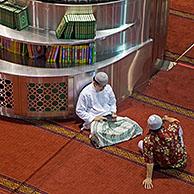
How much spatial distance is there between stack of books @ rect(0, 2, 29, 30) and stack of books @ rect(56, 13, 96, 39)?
0.99ft

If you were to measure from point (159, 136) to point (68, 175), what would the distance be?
727 millimetres

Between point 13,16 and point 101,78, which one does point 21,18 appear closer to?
point 13,16

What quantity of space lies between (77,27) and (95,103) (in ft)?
2.05

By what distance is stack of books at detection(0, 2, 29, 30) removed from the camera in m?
5.00

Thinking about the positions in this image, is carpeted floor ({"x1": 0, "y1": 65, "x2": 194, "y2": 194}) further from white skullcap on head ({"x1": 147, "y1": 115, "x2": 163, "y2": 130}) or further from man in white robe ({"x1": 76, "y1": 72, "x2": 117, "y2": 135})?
white skullcap on head ({"x1": 147, "y1": 115, "x2": 163, "y2": 130})

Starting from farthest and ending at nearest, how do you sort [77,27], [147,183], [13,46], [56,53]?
1. [13,46]
2. [56,53]
3. [77,27]
4. [147,183]

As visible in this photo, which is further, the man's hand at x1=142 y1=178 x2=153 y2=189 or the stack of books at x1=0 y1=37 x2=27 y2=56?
the stack of books at x1=0 y1=37 x2=27 y2=56

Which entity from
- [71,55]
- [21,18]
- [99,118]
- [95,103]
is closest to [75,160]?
[99,118]

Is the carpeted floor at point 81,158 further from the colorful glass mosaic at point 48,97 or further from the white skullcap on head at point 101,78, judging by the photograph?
the white skullcap on head at point 101,78

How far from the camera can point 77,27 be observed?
16.2ft

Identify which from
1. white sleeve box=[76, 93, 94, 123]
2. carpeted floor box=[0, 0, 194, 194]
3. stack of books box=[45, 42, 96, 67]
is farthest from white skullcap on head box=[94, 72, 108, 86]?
carpeted floor box=[0, 0, 194, 194]

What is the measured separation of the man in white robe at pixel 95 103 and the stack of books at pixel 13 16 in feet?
2.49

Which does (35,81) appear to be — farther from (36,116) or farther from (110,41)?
(110,41)

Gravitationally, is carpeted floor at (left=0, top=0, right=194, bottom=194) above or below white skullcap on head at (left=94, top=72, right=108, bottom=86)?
below
